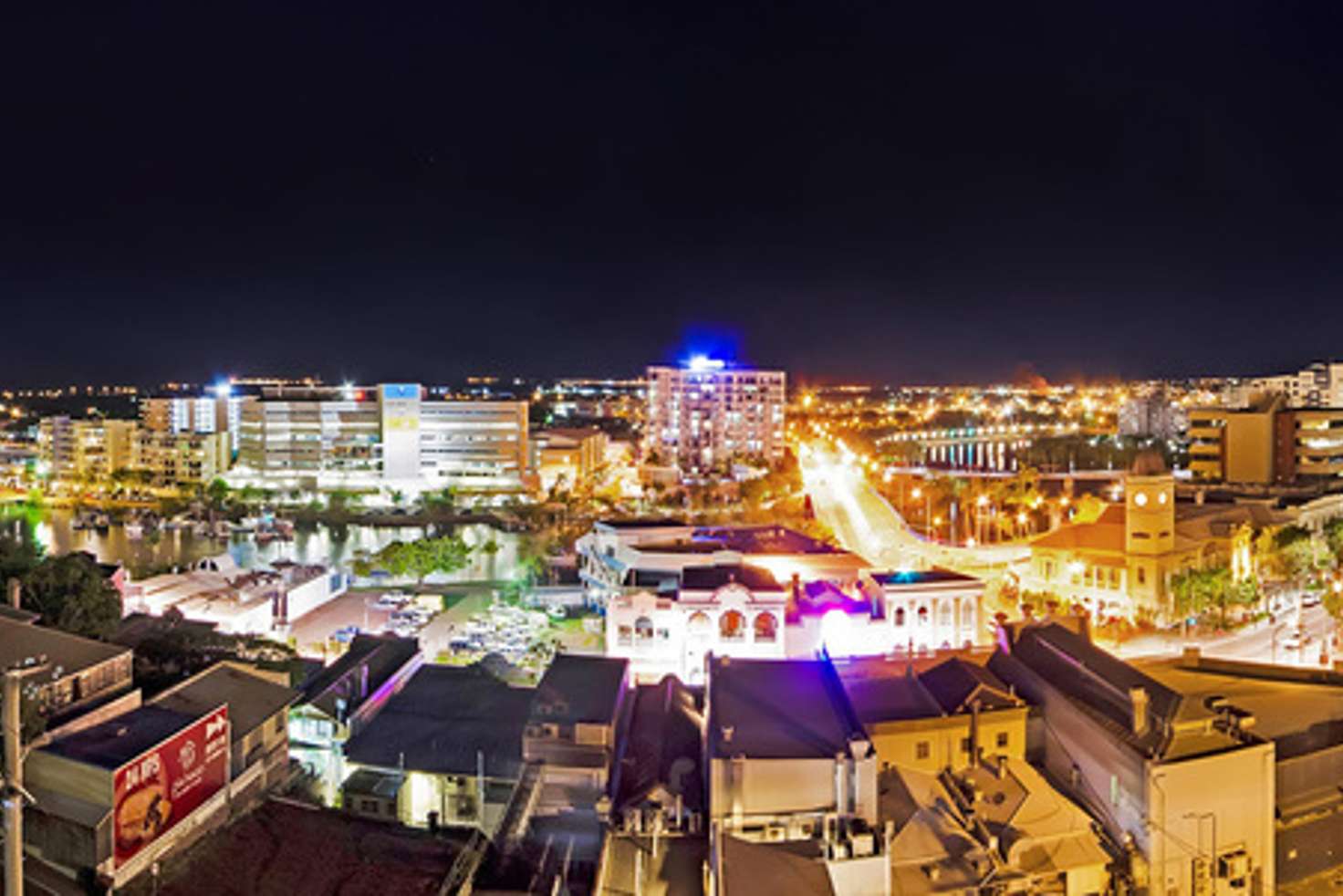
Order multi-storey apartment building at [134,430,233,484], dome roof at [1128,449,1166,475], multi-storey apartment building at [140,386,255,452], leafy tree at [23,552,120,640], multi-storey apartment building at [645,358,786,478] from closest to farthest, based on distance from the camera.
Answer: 1. leafy tree at [23,552,120,640]
2. dome roof at [1128,449,1166,475]
3. multi-storey apartment building at [134,430,233,484]
4. multi-storey apartment building at [645,358,786,478]
5. multi-storey apartment building at [140,386,255,452]

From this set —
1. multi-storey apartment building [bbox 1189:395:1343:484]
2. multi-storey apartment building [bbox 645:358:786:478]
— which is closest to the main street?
multi-storey apartment building [bbox 1189:395:1343:484]

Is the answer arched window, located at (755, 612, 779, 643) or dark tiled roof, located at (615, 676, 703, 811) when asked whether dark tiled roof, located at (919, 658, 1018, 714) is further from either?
arched window, located at (755, 612, 779, 643)

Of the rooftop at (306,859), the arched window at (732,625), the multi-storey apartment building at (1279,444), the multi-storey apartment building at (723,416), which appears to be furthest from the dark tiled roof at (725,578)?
the multi-storey apartment building at (723,416)

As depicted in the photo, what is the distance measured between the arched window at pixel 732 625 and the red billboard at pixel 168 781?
330 cm

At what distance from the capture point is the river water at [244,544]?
14602 millimetres

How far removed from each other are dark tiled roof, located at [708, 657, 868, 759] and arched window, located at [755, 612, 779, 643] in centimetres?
174

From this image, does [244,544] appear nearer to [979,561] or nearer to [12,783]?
[979,561]

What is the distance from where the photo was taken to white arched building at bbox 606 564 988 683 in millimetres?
6410

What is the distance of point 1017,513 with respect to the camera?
1276cm

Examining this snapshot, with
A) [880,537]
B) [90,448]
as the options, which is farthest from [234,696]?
[90,448]

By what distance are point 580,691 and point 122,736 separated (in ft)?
6.18

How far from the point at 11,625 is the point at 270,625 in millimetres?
4329

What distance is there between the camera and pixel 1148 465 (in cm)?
793

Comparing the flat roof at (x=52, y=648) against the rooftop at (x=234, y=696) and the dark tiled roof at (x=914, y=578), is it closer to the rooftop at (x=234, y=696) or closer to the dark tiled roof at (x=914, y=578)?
→ the rooftop at (x=234, y=696)
